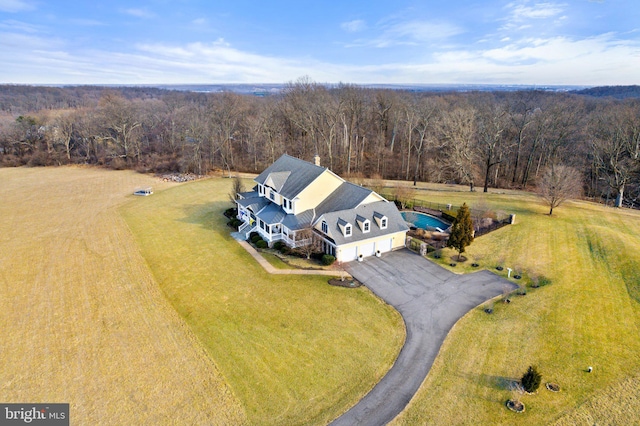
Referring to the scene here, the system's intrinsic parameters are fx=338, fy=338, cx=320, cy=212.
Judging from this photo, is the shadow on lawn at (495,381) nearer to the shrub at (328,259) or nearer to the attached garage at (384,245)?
the shrub at (328,259)

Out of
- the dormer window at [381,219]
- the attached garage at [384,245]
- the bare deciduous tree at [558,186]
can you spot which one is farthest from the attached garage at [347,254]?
the bare deciduous tree at [558,186]

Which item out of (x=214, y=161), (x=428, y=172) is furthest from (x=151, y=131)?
(x=428, y=172)

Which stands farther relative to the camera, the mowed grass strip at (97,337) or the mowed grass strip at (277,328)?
the mowed grass strip at (277,328)

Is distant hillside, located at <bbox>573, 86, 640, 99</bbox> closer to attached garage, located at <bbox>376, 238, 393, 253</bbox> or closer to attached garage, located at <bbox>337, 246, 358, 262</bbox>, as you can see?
A: attached garage, located at <bbox>376, 238, 393, 253</bbox>

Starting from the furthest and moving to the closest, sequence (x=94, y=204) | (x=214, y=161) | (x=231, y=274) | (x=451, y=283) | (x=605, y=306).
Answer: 1. (x=214, y=161)
2. (x=94, y=204)
3. (x=231, y=274)
4. (x=451, y=283)
5. (x=605, y=306)

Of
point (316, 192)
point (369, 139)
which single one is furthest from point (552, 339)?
point (369, 139)

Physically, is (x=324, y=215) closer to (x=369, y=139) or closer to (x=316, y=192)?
(x=316, y=192)

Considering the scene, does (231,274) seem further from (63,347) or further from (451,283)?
(451,283)
